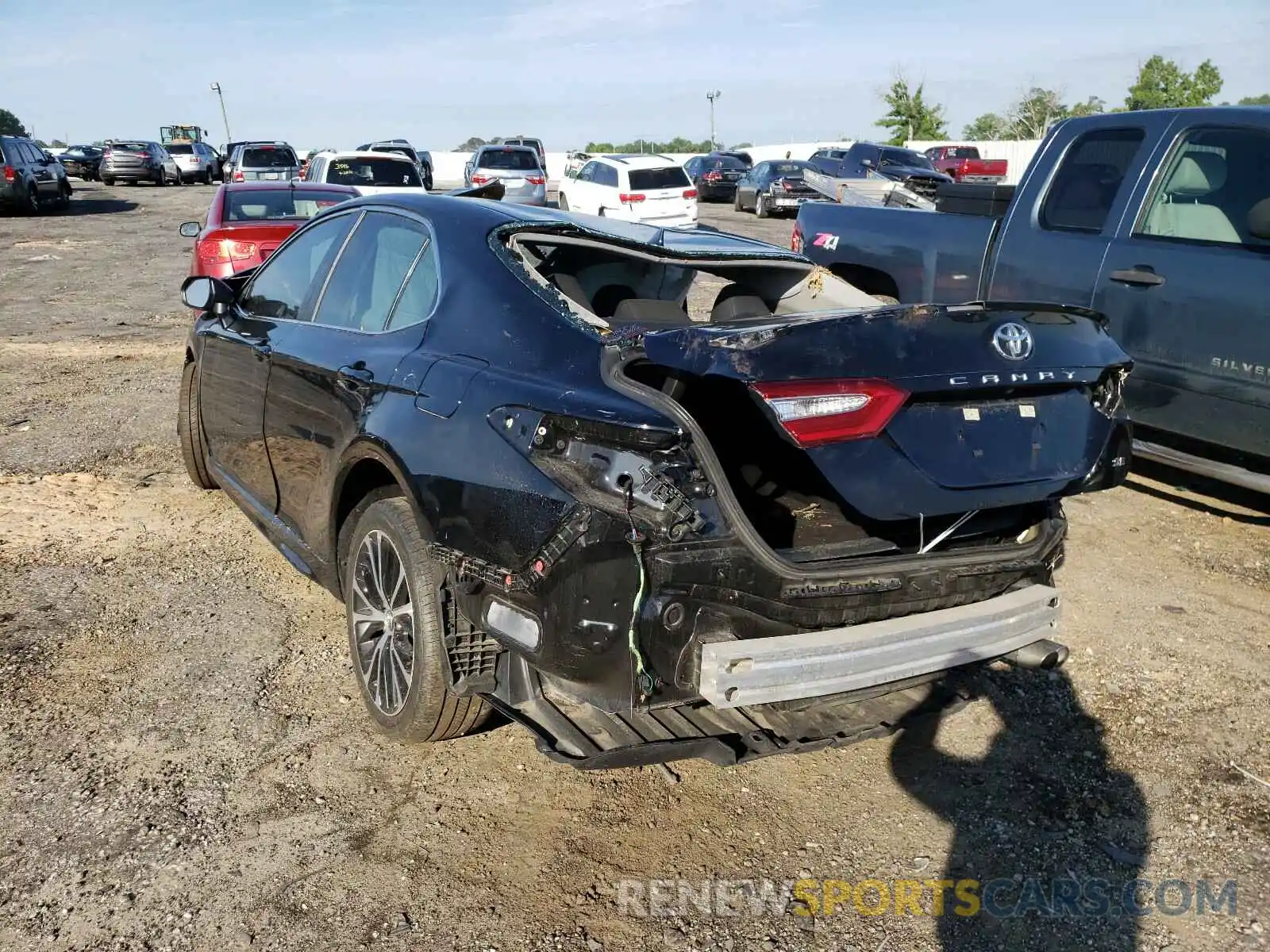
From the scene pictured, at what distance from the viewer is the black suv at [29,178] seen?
24719 mm

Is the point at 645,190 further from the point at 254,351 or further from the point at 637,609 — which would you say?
the point at 637,609

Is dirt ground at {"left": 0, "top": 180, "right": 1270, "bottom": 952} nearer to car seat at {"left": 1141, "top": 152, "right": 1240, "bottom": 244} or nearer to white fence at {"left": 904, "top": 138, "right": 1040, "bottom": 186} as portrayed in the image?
car seat at {"left": 1141, "top": 152, "right": 1240, "bottom": 244}

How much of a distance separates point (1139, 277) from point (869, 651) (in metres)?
3.58

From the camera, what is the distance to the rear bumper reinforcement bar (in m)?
2.57

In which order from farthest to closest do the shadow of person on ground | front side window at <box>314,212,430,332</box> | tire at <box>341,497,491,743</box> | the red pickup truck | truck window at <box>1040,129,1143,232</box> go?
the red pickup truck < truck window at <box>1040,129,1143,232</box> < front side window at <box>314,212,430,332</box> < tire at <box>341,497,491,743</box> < the shadow of person on ground

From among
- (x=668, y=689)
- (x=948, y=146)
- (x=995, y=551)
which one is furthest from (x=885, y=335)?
(x=948, y=146)

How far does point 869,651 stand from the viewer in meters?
2.73

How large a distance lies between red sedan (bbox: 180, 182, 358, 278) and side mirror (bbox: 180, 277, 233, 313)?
3.95 metres

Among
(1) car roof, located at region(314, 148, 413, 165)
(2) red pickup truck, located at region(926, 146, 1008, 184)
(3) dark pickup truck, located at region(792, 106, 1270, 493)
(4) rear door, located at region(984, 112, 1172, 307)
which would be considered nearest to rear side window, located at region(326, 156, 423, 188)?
(1) car roof, located at region(314, 148, 413, 165)

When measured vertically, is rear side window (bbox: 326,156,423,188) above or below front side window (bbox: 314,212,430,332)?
below

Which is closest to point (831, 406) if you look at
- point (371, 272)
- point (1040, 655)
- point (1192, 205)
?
point (1040, 655)

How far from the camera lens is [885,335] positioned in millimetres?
2775

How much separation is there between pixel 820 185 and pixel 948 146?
33.8 metres

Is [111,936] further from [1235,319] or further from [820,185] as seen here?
[820,185]
